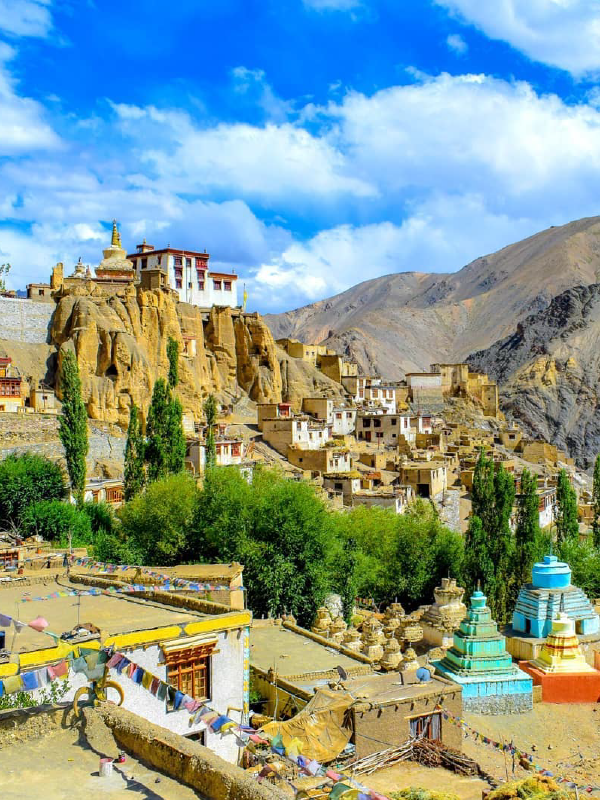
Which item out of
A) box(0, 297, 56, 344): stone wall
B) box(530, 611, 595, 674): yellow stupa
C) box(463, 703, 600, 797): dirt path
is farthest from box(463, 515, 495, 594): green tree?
box(0, 297, 56, 344): stone wall

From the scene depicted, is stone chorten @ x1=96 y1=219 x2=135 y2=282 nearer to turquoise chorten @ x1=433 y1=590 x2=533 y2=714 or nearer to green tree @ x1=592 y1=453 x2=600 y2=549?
green tree @ x1=592 y1=453 x2=600 y2=549

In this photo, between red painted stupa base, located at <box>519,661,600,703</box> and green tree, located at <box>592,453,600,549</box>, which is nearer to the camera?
red painted stupa base, located at <box>519,661,600,703</box>

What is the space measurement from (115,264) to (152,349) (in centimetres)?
1312

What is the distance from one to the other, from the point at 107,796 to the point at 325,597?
720 inches

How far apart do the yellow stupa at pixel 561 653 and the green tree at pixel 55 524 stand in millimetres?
17624

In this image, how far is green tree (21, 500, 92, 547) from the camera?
29.6 m

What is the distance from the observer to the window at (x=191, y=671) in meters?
10.6

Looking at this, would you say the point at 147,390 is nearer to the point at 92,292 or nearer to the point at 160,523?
the point at 92,292

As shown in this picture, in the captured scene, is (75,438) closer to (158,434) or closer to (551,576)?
(158,434)

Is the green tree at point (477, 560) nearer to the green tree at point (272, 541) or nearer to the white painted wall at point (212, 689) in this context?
the green tree at point (272, 541)

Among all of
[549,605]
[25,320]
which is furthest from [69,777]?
[25,320]

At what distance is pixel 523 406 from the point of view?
313 ft

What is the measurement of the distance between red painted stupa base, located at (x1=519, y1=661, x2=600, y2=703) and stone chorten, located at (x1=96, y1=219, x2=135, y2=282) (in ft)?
149

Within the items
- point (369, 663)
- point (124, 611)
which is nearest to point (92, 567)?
point (124, 611)
